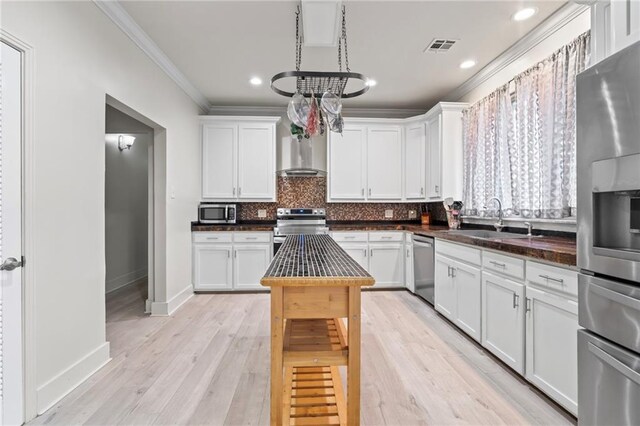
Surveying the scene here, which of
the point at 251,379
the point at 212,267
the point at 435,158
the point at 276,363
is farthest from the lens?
the point at 212,267

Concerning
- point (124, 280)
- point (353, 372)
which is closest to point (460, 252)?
point (353, 372)

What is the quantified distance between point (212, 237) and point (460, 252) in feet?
10.1

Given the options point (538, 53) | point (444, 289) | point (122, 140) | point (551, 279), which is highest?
point (538, 53)

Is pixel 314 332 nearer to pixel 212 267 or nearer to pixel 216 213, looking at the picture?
pixel 212 267

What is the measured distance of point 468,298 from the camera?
2.75 m

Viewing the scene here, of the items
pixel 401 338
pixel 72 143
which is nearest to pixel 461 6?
pixel 401 338

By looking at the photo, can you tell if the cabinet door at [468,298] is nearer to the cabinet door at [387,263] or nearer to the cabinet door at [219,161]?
the cabinet door at [387,263]

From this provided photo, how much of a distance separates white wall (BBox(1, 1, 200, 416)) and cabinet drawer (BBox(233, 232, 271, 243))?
203 centimetres

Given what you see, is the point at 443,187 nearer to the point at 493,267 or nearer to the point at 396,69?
the point at 396,69

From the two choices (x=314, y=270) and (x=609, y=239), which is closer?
(x=609, y=239)

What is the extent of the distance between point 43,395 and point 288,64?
337 cm

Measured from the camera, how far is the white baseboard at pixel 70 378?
182cm

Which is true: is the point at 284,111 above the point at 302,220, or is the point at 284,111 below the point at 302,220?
above

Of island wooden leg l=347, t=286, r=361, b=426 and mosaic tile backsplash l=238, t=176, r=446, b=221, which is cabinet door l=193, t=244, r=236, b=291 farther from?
island wooden leg l=347, t=286, r=361, b=426
